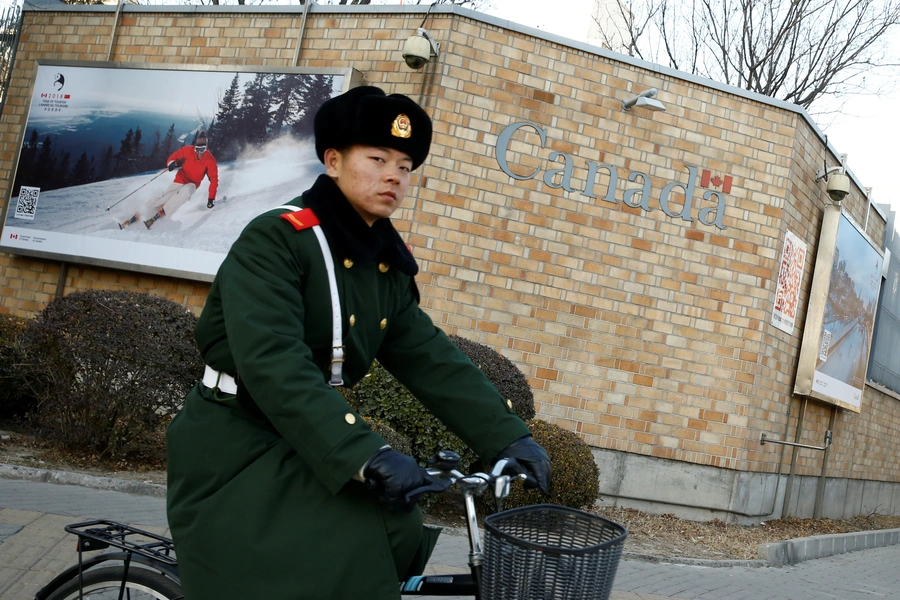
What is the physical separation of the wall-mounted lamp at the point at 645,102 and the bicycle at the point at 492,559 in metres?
8.58

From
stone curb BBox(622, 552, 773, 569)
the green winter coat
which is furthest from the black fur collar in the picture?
stone curb BBox(622, 552, 773, 569)

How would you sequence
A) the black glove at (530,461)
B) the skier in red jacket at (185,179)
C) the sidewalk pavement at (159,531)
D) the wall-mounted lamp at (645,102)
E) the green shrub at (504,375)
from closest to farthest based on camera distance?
the black glove at (530,461), the sidewalk pavement at (159,531), the green shrub at (504,375), the wall-mounted lamp at (645,102), the skier in red jacket at (185,179)

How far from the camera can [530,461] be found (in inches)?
97.9

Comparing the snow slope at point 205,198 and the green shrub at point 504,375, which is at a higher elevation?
the snow slope at point 205,198

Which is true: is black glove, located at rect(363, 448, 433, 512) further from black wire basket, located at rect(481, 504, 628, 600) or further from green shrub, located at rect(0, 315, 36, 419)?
green shrub, located at rect(0, 315, 36, 419)

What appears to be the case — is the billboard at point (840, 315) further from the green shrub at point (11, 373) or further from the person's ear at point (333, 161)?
the person's ear at point (333, 161)

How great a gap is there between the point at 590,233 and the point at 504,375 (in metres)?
2.69

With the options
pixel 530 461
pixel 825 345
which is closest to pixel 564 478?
pixel 530 461

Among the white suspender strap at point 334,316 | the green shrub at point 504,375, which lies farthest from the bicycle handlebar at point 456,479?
the green shrub at point 504,375

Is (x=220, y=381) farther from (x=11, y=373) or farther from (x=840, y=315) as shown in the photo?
(x=840, y=315)

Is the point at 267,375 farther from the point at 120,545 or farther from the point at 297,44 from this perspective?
the point at 297,44

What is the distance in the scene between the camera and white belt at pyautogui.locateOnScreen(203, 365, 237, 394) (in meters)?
2.36

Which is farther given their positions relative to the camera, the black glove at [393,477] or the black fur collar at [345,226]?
the black fur collar at [345,226]

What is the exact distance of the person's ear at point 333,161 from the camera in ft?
8.14
